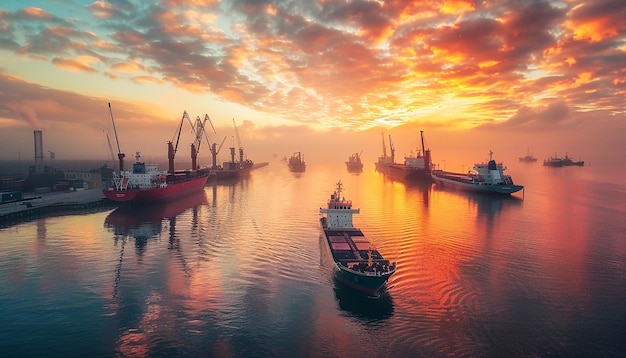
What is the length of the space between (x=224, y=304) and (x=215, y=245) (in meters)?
26.5

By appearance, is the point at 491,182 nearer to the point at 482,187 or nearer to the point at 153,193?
the point at 482,187

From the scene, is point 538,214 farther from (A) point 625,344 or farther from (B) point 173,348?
(B) point 173,348

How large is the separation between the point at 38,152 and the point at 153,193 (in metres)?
106

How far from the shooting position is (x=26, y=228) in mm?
77062

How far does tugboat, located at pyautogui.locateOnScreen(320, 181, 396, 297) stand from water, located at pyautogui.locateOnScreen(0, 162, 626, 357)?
1.86 meters

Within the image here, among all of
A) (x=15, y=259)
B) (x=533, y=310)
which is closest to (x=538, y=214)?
(x=533, y=310)

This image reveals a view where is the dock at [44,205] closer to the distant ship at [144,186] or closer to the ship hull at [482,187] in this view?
the distant ship at [144,186]

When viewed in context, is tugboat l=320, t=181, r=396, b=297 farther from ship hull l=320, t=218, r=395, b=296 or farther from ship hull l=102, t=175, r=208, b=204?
ship hull l=102, t=175, r=208, b=204

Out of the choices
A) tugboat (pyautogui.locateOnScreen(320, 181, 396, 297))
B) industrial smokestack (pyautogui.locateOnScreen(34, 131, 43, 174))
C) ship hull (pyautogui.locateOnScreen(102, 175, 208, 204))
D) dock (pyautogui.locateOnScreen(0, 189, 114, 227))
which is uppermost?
industrial smokestack (pyautogui.locateOnScreen(34, 131, 43, 174))

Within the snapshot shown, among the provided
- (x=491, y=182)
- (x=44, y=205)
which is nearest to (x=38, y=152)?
(x=44, y=205)

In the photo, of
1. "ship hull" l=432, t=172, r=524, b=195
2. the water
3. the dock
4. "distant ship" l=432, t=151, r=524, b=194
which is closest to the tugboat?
the water

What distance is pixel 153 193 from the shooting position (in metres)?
106

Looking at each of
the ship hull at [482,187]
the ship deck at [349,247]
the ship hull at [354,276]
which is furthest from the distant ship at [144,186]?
the ship hull at [482,187]

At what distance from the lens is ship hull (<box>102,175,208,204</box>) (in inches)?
3888
